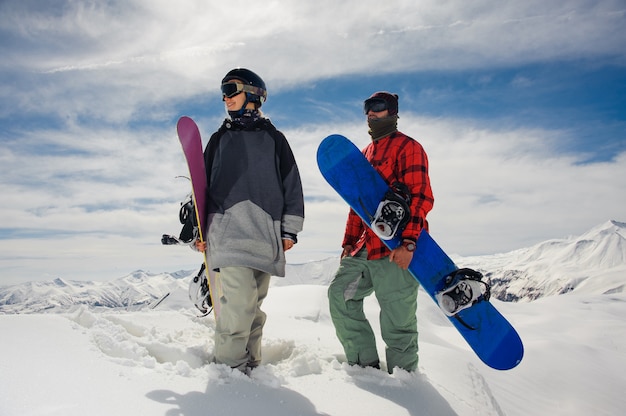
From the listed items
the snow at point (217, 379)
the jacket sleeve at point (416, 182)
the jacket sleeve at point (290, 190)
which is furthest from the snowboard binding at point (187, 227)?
the jacket sleeve at point (416, 182)

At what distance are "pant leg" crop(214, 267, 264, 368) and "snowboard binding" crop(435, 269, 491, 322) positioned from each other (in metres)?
1.93

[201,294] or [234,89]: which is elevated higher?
[234,89]

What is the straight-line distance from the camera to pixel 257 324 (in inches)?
158

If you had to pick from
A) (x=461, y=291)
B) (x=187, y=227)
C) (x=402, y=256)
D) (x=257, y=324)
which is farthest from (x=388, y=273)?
(x=187, y=227)

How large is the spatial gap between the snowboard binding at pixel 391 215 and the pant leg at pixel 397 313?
1.39 ft

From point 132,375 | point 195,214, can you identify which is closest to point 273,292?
point 195,214

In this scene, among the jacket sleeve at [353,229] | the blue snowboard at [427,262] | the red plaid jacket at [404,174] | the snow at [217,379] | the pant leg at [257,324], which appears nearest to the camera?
the snow at [217,379]

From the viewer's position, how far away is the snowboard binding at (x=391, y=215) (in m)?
3.91

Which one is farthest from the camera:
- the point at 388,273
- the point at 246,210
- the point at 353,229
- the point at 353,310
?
the point at 353,229

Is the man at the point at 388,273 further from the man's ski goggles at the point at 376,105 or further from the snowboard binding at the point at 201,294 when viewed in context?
Answer: the snowboard binding at the point at 201,294

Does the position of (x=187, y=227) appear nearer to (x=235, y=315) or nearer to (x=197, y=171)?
(x=197, y=171)

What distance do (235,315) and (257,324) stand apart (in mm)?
508

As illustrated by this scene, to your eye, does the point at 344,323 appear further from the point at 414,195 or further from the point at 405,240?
the point at 414,195

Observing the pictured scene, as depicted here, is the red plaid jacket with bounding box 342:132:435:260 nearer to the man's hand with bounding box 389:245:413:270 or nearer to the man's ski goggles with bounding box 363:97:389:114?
the man's hand with bounding box 389:245:413:270
